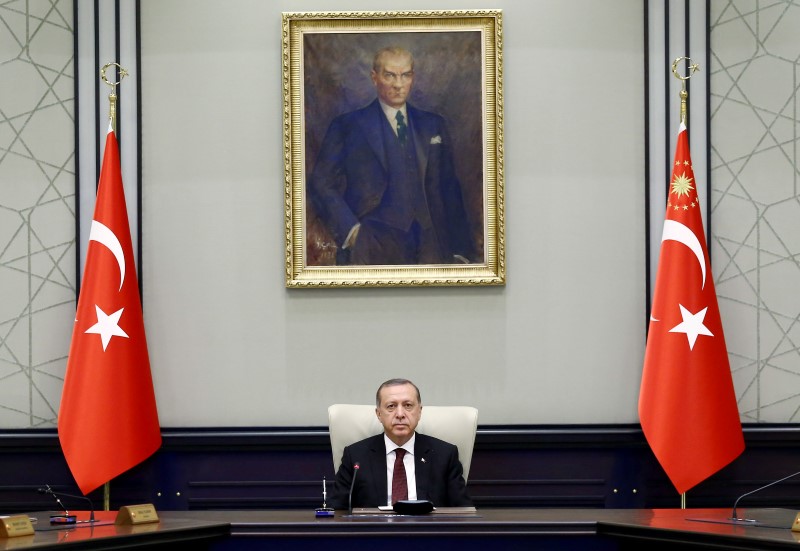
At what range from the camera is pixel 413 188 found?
495 cm

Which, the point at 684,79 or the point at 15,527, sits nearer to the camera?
the point at 15,527

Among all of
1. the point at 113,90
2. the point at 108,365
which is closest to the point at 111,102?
the point at 113,90

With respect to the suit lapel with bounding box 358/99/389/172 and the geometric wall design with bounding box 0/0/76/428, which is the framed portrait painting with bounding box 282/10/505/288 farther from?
the geometric wall design with bounding box 0/0/76/428

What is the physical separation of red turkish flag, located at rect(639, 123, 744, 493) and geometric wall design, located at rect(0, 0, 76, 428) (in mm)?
2811

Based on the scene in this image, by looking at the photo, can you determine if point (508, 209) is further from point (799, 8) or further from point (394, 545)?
point (394, 545)

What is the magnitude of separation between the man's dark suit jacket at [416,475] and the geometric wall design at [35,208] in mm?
1647

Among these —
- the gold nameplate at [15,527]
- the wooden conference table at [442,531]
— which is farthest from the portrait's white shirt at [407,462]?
the gold nameplate at [15,527]

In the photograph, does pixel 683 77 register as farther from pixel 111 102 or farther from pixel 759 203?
pixel 111 102

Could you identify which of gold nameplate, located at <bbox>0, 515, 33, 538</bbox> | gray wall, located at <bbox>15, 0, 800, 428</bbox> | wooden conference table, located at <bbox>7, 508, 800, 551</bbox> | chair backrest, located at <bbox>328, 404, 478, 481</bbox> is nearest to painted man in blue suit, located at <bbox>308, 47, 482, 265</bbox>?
gray wall, located at <bbox>15, 0, 800, 428</bbox>

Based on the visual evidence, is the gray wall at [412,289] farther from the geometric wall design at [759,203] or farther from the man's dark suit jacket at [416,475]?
A: the man's dark suit jacket at [416,475]

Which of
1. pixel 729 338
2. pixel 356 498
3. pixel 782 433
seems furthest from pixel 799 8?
pixel 356 498

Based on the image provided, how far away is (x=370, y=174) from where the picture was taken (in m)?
4.95

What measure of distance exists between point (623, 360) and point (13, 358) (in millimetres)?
2950

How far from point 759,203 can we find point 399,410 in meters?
2.10
